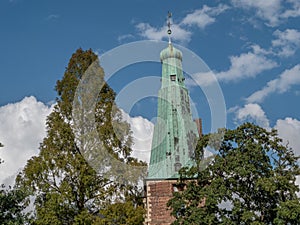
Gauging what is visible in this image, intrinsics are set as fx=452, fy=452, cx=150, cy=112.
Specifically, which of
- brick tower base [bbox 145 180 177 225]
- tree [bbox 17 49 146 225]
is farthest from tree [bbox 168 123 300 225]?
brick tower base [bbox 145 180 177 225]

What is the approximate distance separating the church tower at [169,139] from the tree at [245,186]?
932cm

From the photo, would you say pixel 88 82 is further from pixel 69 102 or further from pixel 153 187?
pixel 153 187

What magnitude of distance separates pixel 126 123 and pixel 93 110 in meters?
1.18

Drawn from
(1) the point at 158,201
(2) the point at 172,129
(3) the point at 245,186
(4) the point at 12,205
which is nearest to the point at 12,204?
(4) the point at 12,205

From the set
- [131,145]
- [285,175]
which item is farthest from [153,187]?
[131,145]

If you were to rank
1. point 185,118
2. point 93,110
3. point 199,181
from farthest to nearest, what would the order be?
point 185,118 < point 199,181 < point 93,110

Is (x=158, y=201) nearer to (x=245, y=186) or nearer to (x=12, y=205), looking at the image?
(x=245, y=186)

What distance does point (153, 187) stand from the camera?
98.2 feet

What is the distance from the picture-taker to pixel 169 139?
3228 centimetres

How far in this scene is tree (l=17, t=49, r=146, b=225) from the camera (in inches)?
534

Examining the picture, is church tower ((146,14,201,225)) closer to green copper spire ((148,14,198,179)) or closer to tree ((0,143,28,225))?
green copper spire ((148,14,198,179))

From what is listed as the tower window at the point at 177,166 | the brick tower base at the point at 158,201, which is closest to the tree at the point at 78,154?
the brick tower base at the point at 158,201

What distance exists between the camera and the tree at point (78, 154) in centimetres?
1356

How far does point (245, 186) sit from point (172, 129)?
1463 cm
